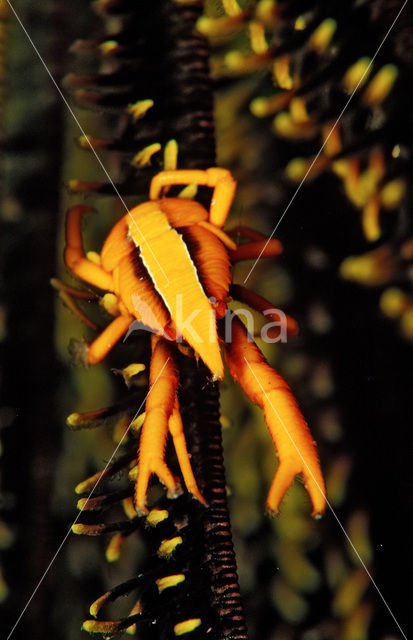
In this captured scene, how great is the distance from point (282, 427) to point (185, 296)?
0.20m

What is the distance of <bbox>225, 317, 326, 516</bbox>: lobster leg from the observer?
697 millimetres

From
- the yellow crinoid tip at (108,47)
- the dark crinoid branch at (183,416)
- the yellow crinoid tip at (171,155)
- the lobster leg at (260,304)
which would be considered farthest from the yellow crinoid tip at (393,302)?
the yellow crinoid tip at (108,47)

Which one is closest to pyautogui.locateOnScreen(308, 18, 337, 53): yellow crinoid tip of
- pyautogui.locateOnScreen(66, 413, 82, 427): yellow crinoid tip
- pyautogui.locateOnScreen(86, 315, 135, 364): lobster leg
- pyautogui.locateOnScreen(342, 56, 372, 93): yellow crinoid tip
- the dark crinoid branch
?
pyautogui.locateOnScreen(342, 56, 372, 93): yellow crinoid tip

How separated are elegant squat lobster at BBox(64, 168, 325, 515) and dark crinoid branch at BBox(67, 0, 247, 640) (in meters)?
0.04

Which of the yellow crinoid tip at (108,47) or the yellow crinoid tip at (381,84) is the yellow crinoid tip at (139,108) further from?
the yellow crinoid tip at (381,84)

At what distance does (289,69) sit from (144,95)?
202 millimetres

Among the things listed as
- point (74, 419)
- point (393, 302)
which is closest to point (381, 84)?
point (393, 302)

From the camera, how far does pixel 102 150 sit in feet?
3.15

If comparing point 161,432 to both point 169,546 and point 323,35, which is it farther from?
point 323,35

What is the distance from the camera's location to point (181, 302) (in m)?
0.82

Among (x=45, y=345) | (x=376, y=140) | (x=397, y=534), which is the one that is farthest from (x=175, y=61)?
(x=397, y=534)

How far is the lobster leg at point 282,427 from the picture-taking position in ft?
2.29

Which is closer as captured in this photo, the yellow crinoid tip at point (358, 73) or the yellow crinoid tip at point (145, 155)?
the yellow crinoid tip at point (358, 73)

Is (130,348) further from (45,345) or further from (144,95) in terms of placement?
(144,95)
